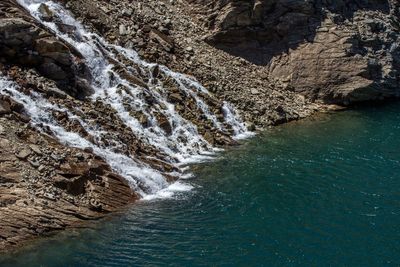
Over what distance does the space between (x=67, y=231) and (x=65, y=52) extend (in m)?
15.9

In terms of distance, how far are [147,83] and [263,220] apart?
750 inches

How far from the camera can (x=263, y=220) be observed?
1082 inches

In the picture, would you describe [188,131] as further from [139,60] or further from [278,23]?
[278,23]

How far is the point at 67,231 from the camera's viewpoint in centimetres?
2528

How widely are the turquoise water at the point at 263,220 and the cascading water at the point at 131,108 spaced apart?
277 cm

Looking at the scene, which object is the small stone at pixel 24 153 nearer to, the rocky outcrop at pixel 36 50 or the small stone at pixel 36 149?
the small stone at pixel 36 149

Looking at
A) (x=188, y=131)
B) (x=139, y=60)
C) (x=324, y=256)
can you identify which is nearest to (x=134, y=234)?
(x=324, y=256)

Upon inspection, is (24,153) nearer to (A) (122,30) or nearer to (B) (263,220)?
(B) (263,220)

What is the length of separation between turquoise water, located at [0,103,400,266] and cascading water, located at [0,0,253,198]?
9.09ft

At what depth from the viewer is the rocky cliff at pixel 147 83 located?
28047 mm

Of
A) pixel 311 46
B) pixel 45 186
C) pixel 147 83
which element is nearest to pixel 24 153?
pixel 45 186

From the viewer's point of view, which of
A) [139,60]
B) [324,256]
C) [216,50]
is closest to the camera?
[324,256]

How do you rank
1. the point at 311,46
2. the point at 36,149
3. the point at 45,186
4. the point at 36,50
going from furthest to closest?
the point at 311,46 → the point at 36,50 → the point at 36,149 → the point at 45,186

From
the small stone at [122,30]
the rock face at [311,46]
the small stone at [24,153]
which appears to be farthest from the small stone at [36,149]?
the rock face at [311,46]
